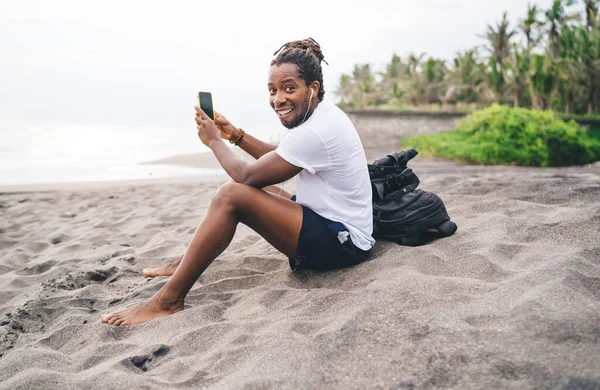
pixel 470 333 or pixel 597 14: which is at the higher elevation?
pixel 597 14

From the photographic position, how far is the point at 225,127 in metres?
3.10

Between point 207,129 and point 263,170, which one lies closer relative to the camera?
point 263,170

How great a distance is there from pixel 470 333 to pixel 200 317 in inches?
52.0

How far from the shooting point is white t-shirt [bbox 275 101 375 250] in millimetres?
2355

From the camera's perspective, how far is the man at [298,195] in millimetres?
2371

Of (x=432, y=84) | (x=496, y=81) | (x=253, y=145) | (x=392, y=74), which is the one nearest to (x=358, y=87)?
(x=392, y=74)

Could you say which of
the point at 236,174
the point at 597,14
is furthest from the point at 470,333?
the point at 597,14

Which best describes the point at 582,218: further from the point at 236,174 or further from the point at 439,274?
the point at 236,174

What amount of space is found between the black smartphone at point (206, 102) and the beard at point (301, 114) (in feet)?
2.03

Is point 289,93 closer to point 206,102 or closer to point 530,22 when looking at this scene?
point 206,102

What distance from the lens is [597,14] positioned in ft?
76.6

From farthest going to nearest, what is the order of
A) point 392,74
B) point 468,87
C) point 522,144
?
point 392,74 < point 468,87 < point 522,144

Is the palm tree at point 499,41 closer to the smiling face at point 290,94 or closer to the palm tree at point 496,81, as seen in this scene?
the palm tree at point 496,81

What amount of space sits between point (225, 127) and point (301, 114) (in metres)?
0.75
